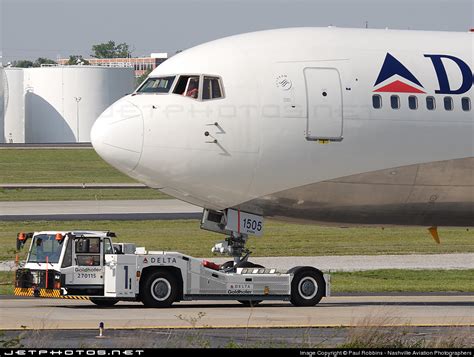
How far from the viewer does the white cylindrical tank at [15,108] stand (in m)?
182

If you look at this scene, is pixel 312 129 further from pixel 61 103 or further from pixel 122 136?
pixel 61 103

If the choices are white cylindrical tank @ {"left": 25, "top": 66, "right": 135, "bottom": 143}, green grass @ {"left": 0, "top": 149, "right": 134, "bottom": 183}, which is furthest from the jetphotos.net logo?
white cylindrical tank @ {"left": 25, "top": 66, "right": 135, "bottom": 143}

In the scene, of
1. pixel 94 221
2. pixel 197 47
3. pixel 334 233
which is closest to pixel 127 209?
pixel 94 221

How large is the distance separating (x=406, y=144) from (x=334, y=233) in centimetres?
2678

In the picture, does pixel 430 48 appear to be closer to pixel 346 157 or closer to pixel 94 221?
pixel 346 157

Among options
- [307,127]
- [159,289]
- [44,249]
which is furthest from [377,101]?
[44,249]

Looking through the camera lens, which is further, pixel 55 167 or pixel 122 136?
pixel 55 167

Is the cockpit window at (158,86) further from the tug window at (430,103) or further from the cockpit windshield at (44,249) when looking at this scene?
the tug window at (430,103)

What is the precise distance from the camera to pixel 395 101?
32.6m

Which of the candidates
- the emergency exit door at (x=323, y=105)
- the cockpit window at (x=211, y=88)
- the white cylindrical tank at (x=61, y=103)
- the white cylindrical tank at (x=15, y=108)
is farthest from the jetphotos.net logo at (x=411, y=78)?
the white cylindrical tank at (x=15, y=108)

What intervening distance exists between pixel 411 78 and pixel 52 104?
151991 mm

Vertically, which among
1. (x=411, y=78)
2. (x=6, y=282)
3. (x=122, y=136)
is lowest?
(x=6, y=282)

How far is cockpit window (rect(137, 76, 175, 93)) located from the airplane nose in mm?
1016

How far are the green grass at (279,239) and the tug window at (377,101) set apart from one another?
17.4m
